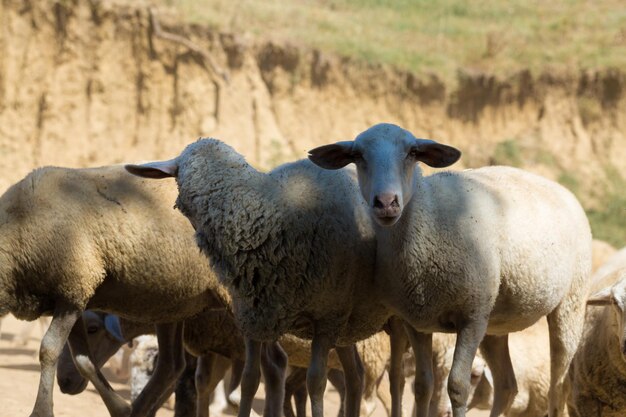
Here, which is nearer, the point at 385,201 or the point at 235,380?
the point at 385,201

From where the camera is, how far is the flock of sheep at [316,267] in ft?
19.0

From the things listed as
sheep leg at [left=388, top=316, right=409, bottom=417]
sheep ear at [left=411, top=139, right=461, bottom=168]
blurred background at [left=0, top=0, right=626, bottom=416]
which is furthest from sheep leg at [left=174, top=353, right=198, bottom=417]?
blurred background at [left=0, top=0, right=626, bottom=416]

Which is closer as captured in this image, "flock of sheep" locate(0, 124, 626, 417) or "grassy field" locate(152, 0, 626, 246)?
"flock of sheep" locate(0, 124, 626, 417)

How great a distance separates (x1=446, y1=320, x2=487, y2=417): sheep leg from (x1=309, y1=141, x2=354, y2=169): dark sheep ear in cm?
116

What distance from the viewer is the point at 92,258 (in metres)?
6.56

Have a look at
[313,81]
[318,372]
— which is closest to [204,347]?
[318,372]

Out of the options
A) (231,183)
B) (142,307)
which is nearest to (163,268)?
(142,307)

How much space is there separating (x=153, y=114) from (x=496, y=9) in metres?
12.4

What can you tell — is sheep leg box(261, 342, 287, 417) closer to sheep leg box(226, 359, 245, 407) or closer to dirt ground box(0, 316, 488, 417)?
sheep leg box(226, 359, 245, 407)

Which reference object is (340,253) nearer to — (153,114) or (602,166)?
(153,114)

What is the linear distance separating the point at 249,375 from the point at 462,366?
1.24m

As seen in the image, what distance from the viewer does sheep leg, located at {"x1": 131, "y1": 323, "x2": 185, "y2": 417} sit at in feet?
24.5

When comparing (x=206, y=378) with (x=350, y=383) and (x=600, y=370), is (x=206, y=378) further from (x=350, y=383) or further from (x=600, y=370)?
(x=600, y=370)

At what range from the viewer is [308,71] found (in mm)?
25141
